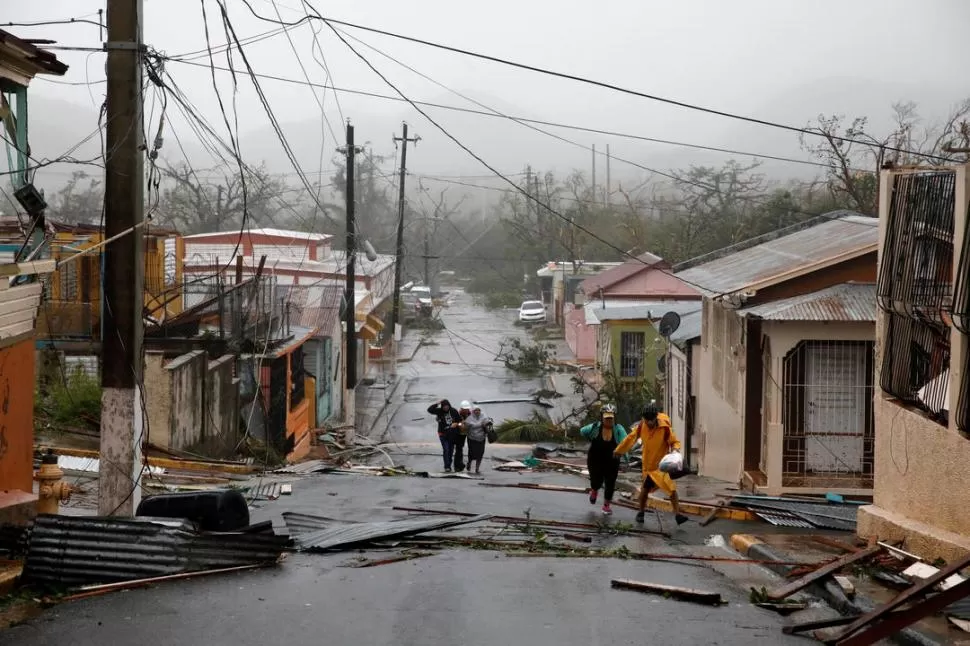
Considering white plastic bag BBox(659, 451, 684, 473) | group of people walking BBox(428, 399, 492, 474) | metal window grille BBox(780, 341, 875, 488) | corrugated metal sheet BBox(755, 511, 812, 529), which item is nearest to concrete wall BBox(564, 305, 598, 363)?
group of people walking BBox(428, 399, 492, 474)

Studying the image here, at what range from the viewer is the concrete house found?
30.0ft

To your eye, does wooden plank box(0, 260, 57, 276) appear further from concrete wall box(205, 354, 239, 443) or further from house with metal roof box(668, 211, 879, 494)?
concrete wall box(205, 354, 239, 443)

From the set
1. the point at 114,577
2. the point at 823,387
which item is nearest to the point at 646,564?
the point at 114,577

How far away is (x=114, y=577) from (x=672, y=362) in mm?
21144

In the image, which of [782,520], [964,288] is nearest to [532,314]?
[782,520]

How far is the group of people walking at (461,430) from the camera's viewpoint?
70.4ft

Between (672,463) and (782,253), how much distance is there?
28.1 ft

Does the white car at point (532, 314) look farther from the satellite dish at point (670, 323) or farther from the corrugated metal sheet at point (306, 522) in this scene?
the corrugated metal sheet at point (306, 522)

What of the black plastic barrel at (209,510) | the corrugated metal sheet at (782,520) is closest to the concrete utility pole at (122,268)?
the black plastic barrel at (209,510)

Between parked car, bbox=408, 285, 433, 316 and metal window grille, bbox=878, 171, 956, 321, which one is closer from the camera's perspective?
metal window grille, bbox=878, 171, 956, 321

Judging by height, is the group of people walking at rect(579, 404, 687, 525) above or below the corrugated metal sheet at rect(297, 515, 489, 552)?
above

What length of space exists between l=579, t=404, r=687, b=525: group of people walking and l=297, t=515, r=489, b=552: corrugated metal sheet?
286 cm

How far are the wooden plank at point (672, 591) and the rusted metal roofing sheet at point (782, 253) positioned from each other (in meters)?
9.19

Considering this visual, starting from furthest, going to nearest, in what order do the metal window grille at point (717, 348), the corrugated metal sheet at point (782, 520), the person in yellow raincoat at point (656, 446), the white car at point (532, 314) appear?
the white car at point (532, 314), the metal window grille at point (717, 348), the corrugated metal sheet at point (782, 520), the person in yellow raincoat at point (656, 446)
